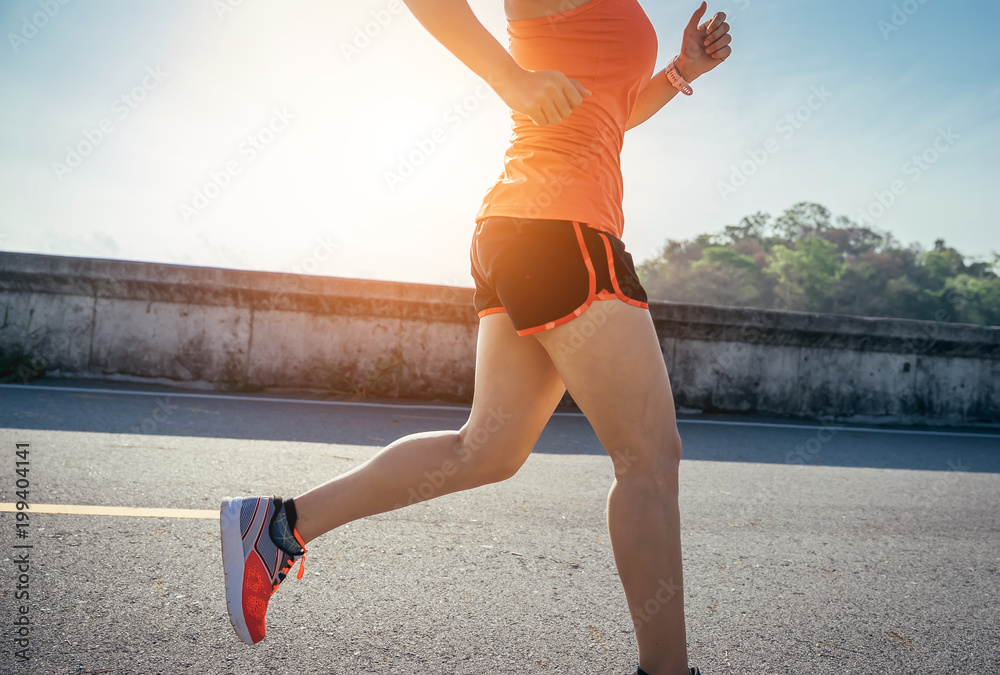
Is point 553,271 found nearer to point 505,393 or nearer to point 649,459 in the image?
point 505,393

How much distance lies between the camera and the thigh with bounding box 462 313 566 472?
1.55 metres

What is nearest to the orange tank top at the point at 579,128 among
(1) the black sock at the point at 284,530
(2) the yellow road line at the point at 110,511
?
(1) the black sock at the point at 284,530

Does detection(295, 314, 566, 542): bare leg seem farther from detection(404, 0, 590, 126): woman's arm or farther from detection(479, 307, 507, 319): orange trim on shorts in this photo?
detection(404, 0, 590, 126): woman's arm

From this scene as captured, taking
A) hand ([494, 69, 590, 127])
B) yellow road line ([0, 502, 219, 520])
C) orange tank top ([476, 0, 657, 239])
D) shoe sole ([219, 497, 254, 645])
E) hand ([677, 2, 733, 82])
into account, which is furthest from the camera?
yellow road line ([0, 502, 219, 520])

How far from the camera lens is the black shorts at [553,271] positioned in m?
1.35

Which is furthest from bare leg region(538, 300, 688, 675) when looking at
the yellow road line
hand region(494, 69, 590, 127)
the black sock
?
the yellow road line

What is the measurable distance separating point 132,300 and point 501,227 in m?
6.25

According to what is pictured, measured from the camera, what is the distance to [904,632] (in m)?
2.06

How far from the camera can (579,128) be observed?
1.50m

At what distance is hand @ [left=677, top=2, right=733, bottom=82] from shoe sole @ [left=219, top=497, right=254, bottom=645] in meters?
1.85

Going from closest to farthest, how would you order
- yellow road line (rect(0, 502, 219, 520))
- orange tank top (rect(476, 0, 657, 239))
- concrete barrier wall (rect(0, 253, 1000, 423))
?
orange tank top (rect(476, 0, 657, 239))
yellow road line (rect(0, 502, 219, 520))
concrete barrier wall (rect(0, 253, 1000, 423))

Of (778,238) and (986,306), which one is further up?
(778,238)

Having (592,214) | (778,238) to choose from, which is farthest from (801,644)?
(778,238)

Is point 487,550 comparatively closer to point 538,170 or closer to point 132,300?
point 538,170
